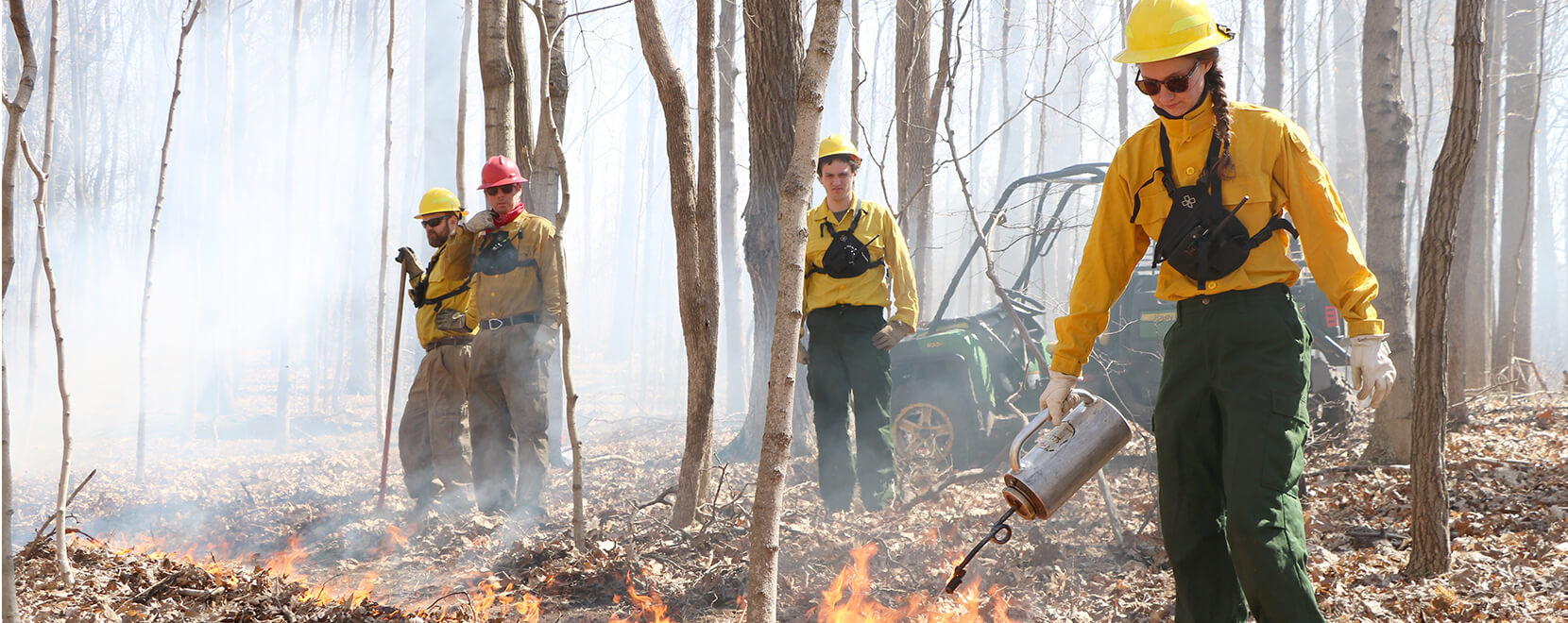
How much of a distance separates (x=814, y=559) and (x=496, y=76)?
420 cm

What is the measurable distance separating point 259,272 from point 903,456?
1268 inches

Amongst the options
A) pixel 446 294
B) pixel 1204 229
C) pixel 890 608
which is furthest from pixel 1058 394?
pixel 446 294

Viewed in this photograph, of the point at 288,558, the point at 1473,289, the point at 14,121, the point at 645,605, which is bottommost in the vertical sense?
the point at 288,558

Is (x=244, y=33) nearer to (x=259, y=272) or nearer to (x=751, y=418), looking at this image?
(x=259, y=272)

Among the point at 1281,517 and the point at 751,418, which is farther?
the point at 751,418

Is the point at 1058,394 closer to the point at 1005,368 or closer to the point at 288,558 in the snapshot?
the point at 1005,368

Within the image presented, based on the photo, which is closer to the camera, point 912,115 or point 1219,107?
point 1219,107

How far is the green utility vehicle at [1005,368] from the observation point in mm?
6332

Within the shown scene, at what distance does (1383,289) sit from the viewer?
545 centimetres

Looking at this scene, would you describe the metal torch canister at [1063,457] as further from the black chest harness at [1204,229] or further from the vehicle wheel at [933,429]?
the vehicle wheel at [933,429]

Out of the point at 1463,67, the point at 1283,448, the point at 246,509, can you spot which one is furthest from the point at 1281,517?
the point at 246,509

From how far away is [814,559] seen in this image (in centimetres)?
412

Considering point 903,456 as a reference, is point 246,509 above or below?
below

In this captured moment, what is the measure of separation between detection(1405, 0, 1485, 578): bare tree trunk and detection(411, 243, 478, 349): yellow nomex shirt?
543cm
